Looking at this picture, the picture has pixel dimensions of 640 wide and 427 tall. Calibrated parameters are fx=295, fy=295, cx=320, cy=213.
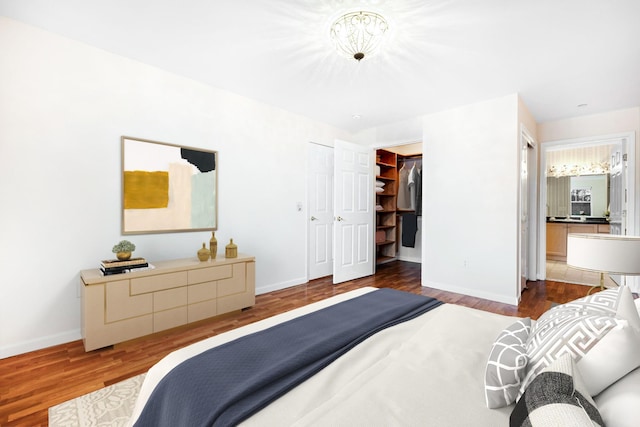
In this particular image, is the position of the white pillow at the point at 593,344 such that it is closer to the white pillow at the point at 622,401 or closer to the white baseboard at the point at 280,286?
the white pillow at the point at 622,401

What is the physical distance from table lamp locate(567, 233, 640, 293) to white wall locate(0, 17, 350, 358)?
9.98ft

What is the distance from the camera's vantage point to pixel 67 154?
236 cm

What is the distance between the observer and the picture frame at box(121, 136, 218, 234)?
2.66 metres

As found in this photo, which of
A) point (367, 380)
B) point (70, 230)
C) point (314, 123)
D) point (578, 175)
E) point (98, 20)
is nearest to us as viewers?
point (367, 380)

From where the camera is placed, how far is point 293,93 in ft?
11.0

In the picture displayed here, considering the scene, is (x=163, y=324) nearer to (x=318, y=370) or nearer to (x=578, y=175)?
(x=318, y=370)

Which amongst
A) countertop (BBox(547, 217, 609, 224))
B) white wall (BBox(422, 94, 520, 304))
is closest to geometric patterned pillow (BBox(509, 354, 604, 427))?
white wall (BBox(422, 94, 520, 304))

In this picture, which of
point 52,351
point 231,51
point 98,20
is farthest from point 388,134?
point 52,351

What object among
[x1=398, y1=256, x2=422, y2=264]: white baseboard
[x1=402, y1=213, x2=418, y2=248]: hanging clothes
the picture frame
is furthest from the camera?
[x1=398, y1=256, x2=422, y2=264]: white baseboard

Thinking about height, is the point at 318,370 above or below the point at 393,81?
below

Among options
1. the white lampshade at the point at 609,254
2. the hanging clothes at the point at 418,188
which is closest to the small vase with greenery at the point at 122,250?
the white lampshade at the point at 609,254

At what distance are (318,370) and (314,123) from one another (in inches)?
149

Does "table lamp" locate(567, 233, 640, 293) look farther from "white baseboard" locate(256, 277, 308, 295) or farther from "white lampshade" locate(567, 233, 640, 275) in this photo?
"white baseboard" locate(256, 277, 308, 295)

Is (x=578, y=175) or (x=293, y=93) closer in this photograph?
(x=293, y=93)
